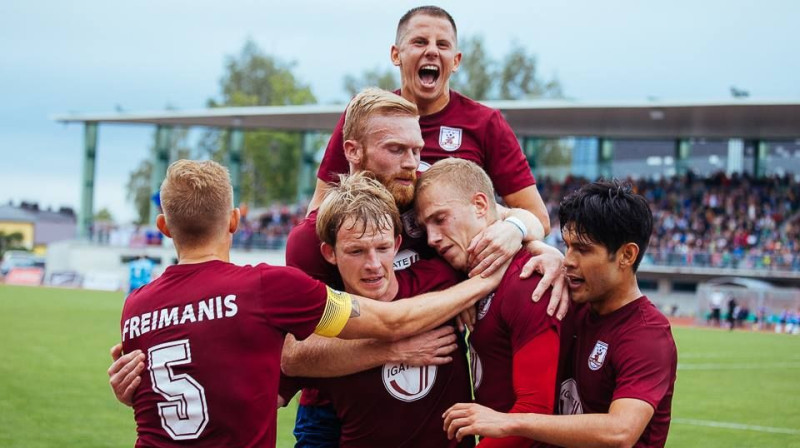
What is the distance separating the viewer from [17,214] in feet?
382

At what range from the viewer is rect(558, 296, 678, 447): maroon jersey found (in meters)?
3.88

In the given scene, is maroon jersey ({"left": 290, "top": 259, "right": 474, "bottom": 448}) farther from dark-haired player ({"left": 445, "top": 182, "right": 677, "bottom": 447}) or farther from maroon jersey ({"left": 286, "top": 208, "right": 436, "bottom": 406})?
dark-haired player ({"left": 445, "top": 182, "right": 677, "bottom": 447})

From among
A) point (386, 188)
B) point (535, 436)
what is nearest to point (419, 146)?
point (386, 188)

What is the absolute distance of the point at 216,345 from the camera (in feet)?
12.5

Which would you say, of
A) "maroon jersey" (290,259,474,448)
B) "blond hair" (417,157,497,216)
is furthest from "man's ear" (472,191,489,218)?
"maroon jersey" (290,259,474,448)

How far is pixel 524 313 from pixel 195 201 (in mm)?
1512

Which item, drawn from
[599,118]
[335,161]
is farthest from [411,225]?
[599,118]

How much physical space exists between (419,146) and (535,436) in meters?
1.64

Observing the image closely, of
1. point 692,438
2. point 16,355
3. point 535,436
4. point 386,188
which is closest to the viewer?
point 535,436

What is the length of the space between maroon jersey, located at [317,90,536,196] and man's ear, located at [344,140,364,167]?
79 centimetres

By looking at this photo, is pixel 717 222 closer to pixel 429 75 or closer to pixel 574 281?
pixel 429 75

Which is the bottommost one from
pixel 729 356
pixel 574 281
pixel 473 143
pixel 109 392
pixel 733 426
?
pixel 729 356

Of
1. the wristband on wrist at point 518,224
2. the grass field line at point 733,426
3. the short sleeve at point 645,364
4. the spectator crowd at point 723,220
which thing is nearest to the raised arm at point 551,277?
the wristband on wrist at point 518,224

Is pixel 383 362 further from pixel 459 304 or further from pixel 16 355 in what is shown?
pixel 16 355
